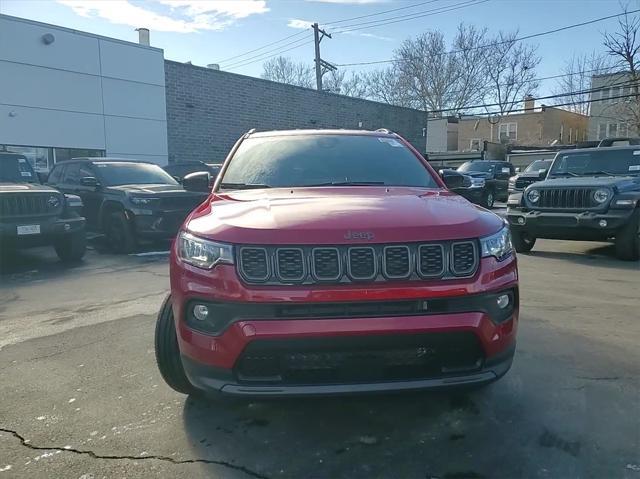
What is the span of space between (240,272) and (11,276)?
249 inches

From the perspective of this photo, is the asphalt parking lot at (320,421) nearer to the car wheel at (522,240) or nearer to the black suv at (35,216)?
the black suv at (35,216)

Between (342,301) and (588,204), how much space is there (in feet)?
21.9

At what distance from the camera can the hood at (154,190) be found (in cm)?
884

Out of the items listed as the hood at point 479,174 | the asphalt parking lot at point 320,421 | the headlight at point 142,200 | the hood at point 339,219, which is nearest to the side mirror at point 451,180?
the hood at point 339,219

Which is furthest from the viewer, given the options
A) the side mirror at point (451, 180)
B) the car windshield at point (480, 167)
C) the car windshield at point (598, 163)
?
the car windshield at point (480, 167)

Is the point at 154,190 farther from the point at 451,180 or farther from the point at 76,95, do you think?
the point at 76,95

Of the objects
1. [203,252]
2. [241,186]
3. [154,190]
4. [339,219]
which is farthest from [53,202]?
[339,219]

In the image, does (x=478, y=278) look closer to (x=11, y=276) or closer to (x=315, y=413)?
(x=315, y=413)

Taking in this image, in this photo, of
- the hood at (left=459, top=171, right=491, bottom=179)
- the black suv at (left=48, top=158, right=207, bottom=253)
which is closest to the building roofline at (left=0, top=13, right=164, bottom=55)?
the black suv at (left=48, top=158, right=207, bottom=253)

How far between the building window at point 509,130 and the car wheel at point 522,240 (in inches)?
1837

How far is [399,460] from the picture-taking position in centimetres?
247

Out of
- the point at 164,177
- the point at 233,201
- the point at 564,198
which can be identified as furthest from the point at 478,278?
the point at 164,177

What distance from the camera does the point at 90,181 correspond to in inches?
367

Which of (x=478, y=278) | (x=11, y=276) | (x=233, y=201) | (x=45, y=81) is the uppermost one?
(x=45, y=81)
